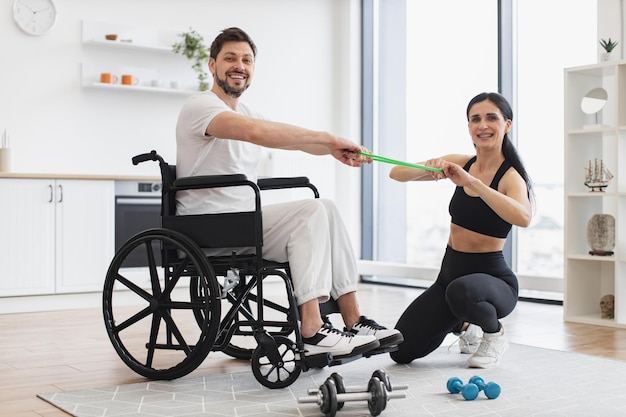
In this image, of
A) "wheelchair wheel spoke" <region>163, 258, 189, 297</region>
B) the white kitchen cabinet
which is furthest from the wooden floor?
"wheelchair wheel spoke" <region>163, 258, 189, 297</region>

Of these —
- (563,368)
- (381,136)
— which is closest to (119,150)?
(381,136)

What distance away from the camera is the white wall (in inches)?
205

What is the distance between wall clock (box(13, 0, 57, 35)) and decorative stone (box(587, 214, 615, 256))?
3647mm

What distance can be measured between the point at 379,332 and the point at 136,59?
3740mm

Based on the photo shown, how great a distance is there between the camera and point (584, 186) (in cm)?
439

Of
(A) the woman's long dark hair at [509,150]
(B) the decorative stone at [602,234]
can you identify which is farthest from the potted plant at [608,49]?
(A) the woman's long dark hair at [509,150]

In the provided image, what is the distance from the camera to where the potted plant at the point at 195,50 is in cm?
570

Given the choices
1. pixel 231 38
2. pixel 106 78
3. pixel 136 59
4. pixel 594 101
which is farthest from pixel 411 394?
pixel 136 59

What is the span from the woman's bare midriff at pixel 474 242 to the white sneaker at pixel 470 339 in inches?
13.5

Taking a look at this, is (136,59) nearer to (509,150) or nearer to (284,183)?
(284,183)

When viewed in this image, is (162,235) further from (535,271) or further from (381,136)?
(381,136)

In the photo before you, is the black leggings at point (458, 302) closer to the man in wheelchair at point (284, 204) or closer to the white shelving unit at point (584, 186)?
the man in wheelchair at point (284, 204)

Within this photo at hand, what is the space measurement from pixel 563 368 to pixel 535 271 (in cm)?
228

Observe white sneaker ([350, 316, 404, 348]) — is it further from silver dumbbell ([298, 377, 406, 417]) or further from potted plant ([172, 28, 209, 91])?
potted plant ([172, 28, 209, 91])
